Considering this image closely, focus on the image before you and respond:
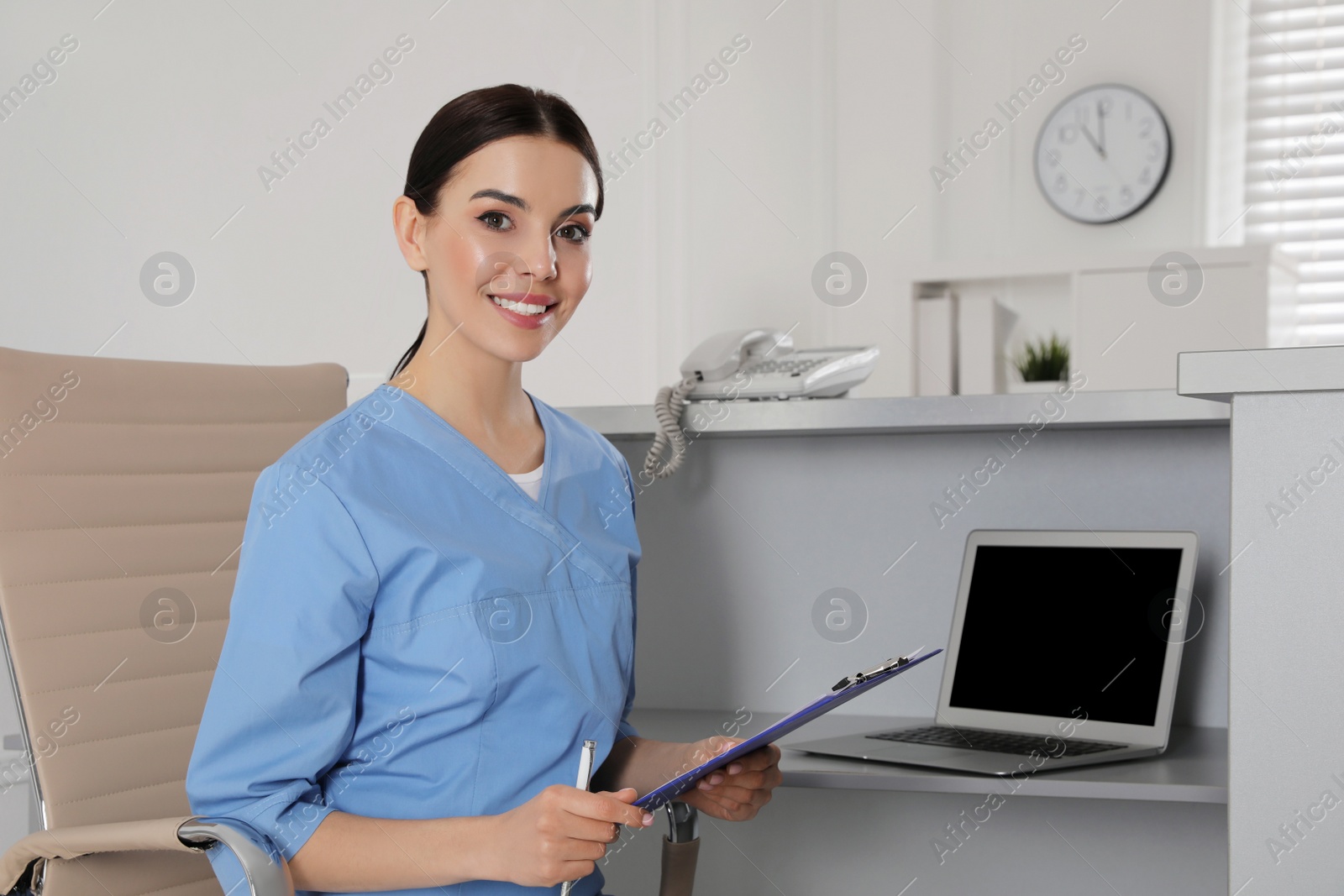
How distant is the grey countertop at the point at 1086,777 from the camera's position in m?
1.16

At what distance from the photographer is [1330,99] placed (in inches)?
142

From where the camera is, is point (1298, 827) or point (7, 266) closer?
point (1298, 827)

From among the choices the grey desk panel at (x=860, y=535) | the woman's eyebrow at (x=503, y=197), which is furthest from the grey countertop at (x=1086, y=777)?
the woman's eyebrow at (x=503, y=197)

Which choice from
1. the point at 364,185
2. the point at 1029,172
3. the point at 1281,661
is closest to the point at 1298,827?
the point at 1281,661

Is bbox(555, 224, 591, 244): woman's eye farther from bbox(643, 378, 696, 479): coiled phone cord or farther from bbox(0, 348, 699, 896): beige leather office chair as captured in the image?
bbox(0, 348, 699, 896): beige leather office chair

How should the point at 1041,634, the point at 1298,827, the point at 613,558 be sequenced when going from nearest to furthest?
the point at 1298,827, the point at 613,558, the point at 1041,634

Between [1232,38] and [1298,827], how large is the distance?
3.37 meters

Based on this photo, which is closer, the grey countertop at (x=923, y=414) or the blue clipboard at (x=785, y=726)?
the blue clipboard at (x=785, y=726)

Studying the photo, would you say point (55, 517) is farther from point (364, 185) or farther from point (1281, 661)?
point (364, 185)

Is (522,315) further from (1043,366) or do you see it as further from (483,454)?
(1043,366)

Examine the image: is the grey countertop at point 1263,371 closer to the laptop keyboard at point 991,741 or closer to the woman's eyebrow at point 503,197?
the laptop keyboard at point 991,741

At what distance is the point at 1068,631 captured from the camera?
55.2 inches

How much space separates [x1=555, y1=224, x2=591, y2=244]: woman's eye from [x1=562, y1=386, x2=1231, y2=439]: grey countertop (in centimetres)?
38

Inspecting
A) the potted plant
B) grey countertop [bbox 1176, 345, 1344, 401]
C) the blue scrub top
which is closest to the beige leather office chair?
the blue scrub top
